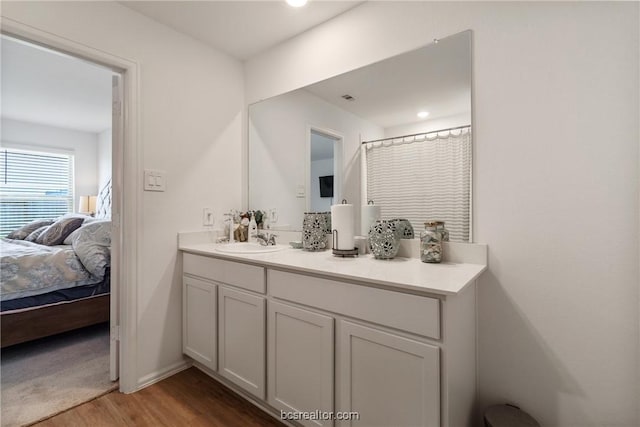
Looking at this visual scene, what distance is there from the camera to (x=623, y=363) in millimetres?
1154

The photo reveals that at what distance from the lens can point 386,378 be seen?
113 centimetres

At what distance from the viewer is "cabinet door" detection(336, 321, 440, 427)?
1.04 metres

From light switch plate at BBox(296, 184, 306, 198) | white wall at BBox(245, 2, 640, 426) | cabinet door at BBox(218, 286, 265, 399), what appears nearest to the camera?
white wall at BBox(245, 2, 640, 426)

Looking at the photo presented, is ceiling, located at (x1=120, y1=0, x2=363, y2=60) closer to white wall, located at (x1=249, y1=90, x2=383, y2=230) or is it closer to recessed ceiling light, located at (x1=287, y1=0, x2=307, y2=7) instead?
recessed ceiling light, located at (x1=287, y1=0, x2=307, y2=7)

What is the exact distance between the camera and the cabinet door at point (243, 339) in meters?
1.56

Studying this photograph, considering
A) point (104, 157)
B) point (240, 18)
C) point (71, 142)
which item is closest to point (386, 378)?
point (240, 18)

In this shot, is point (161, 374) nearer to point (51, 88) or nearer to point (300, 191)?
point (300, 191)

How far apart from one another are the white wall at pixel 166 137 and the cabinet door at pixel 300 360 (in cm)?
92

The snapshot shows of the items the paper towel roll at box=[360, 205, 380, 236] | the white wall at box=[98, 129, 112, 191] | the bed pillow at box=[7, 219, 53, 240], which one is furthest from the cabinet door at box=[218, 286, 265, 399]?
the white wall at box=[98, 129, 112, 191]

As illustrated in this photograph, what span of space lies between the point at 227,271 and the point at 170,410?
80 centimetres

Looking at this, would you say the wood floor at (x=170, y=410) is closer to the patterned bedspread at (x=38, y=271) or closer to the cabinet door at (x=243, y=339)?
the cabinet door at (x=243, y=339)

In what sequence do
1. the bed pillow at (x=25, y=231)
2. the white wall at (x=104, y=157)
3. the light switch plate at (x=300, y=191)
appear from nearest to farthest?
the light switch plate at (x=300, y=191), the bed pillow at (x=25, y=231), the white wall at (x=104, y=157)

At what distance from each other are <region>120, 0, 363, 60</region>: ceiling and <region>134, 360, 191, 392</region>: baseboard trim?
230 cm

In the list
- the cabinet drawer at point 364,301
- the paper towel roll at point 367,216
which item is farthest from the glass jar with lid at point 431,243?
the cabinet drawer at point 364,301
